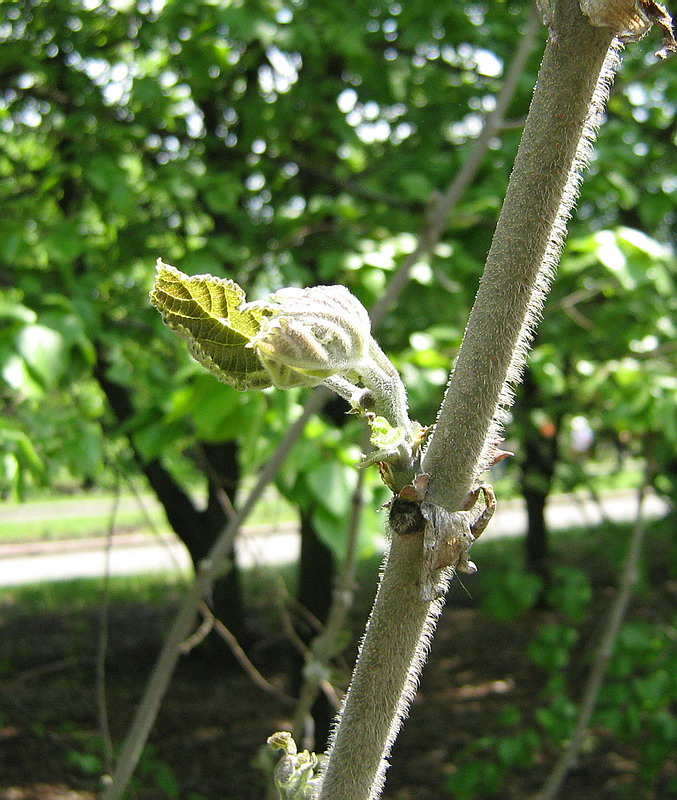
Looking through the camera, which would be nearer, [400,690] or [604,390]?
[400,690]

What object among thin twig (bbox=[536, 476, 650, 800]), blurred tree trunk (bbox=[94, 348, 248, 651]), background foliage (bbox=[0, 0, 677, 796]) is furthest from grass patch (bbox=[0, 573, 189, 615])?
thin twig (bbox=[536, 476, 650, 800])

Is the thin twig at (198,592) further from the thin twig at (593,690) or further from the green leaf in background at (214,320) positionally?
the thin twig at (593,690)

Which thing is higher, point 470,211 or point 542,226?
point 542,226

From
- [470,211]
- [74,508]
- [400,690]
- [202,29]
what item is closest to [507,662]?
[470,211]

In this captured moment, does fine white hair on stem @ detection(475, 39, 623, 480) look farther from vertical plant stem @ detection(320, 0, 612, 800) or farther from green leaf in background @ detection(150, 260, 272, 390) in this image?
green leaf in background @ detection(150, 260, 272, 390)

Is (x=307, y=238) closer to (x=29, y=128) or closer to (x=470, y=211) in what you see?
(x=470, y=211)

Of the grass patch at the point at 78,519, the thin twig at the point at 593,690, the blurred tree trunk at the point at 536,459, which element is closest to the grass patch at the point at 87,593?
the grass patch at the point at 78,519
